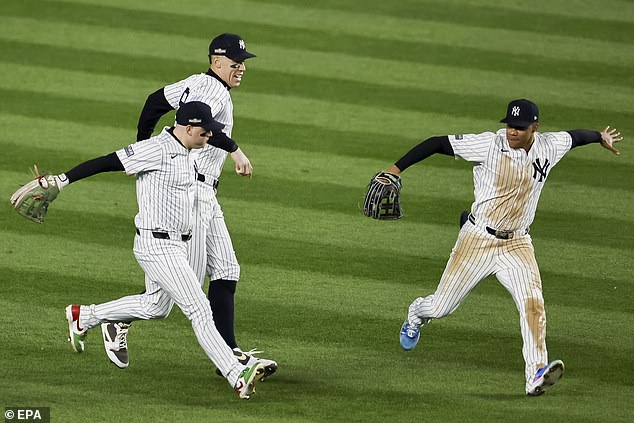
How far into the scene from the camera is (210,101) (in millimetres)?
7504

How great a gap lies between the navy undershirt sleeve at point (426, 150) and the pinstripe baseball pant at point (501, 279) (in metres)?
0.55

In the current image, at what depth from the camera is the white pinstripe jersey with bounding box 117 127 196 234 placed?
275 inches

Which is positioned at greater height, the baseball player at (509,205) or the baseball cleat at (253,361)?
the baseball player at (509,205)

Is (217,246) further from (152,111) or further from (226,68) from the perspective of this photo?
(226,68)

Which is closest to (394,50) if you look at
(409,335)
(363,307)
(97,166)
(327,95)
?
(327,95)

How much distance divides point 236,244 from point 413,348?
2411mm

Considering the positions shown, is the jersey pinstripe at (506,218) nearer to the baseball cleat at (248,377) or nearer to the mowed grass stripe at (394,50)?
the baseball cleat at (248,377)

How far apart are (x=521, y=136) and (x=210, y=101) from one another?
190 cm

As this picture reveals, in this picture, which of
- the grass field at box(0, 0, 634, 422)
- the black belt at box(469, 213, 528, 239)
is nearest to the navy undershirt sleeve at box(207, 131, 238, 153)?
the grass field at box(0, 0, 634, 422)

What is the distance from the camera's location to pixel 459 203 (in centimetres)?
1101

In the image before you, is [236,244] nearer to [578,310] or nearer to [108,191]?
[108,191]

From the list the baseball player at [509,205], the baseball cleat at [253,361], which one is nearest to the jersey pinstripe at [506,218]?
the baseball player at [509,205]

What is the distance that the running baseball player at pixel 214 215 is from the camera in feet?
24.4

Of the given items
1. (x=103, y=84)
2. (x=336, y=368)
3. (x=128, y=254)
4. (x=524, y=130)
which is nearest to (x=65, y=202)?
(x=128, y=254)
